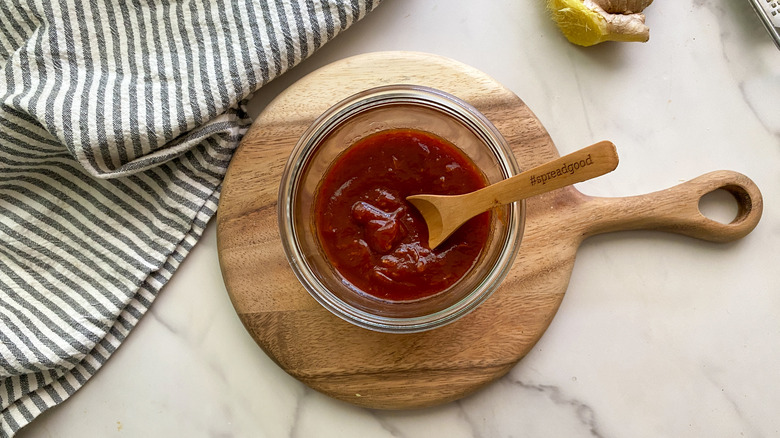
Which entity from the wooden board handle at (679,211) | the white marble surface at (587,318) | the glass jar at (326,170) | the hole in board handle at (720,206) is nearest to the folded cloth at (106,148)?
the white marble surface at (587,318)

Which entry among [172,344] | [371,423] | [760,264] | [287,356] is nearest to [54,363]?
[172,344]

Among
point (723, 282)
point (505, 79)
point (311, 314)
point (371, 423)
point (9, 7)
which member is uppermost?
point (9, 7)

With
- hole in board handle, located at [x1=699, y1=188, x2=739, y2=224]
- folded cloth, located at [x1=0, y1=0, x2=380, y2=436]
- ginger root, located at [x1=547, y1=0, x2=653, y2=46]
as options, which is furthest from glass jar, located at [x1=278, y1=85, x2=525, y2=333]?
hole in board handle, located at [x1=699, y1=188, x2=739, y2=224]

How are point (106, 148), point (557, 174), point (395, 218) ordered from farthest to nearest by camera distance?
point (106, 148), point (395, 218), point (557, 174)

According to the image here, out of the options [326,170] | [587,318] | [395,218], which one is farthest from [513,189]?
[587,318]

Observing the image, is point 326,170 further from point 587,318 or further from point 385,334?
point 587,318

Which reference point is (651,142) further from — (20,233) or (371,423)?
(20,233)

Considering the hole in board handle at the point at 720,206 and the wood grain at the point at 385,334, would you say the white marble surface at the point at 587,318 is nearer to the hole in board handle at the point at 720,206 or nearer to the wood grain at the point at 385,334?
the hole in board handle at the point at 720,206

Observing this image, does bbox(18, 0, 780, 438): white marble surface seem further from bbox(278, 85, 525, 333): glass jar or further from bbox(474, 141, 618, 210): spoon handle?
bbox(474, 141, 618, 210): spoon handle
